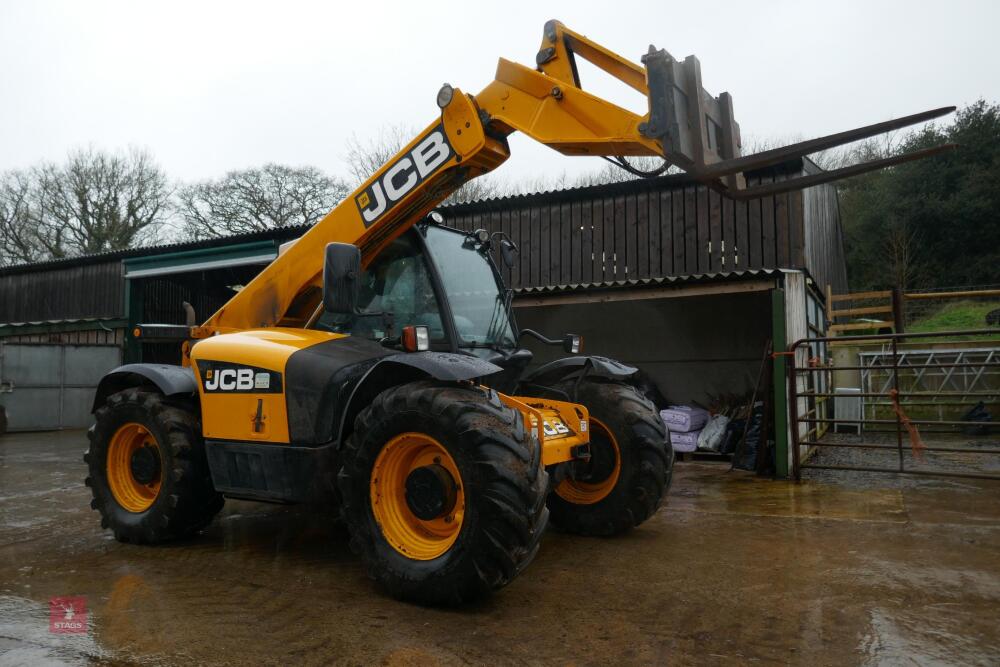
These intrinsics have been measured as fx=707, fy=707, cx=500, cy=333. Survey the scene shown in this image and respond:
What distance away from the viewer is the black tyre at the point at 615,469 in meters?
4.94

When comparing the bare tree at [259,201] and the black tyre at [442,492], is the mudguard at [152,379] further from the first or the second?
the bare tree at [259,201]

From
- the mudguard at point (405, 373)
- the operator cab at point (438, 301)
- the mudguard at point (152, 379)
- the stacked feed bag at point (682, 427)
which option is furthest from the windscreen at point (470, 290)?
the stacked feed bag at point (682, 427)

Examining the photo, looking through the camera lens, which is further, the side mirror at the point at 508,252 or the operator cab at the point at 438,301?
the side mirror at the point at 508,252

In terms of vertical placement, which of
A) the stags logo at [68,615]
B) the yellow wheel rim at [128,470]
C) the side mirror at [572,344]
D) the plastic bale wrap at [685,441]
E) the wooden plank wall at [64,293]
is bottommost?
the plastic bale wrap at [685,441]

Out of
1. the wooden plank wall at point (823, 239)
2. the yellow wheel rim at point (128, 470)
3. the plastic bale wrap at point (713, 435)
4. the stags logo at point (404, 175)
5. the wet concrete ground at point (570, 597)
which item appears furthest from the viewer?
the wooden plank wall at point (823, 239)

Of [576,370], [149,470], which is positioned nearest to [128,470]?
[149,470]

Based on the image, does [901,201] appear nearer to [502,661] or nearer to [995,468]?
[995,468]

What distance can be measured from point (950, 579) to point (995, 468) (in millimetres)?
5916

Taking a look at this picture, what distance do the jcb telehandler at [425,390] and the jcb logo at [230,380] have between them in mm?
13

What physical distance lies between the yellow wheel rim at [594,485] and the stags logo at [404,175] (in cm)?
209

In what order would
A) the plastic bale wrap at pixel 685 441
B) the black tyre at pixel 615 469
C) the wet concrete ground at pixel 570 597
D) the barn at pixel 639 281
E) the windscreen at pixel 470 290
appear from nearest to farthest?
the wet concrete ground at pixel 570 597 → the windscreen at pixel 470 290 → the black tyre at pixel 615 469 → the barn at pixel 639 281 → the plastic bale wrap at pixel 685 441

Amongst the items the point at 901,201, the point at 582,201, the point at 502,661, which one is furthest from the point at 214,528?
the point at 901,201

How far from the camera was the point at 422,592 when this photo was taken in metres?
3.57

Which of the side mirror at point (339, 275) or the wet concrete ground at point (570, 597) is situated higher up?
the side mirror at point (339, 275)
